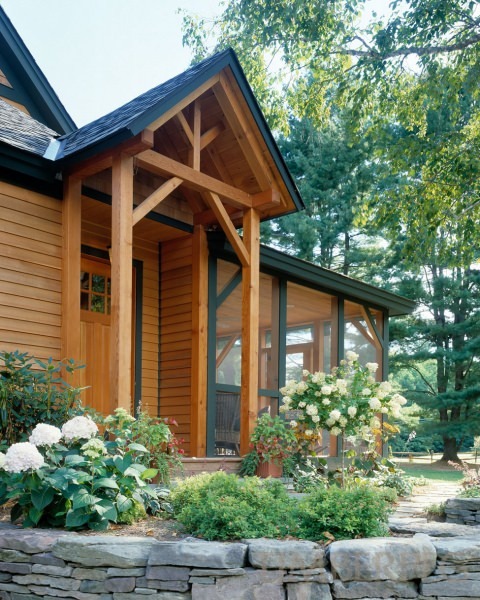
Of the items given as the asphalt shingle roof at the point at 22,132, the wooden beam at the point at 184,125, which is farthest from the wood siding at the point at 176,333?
the asphalt shingle roof at the point at 22,132

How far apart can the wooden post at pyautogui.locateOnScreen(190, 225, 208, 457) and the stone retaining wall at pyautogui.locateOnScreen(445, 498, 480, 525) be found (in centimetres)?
294

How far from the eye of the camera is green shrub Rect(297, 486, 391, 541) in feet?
11.7

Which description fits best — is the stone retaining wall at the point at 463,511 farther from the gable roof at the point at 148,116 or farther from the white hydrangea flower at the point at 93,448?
the gable roof at the point at 148,116

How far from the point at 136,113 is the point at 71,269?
4.90 ft

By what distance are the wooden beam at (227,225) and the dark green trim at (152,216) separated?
792 mm

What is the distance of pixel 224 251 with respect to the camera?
299 inches

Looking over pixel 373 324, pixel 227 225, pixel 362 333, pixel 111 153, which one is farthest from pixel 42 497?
pixel 373 324

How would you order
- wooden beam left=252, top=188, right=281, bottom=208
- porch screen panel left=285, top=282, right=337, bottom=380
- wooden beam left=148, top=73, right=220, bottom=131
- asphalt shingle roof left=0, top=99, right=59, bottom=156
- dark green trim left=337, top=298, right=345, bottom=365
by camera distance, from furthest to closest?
dark green trim left=337, top=298, right=345, bottom=365 < porch screen panel left=285, top=282, right=337, bottom=380 < wooden beam left=252, top=188, right=281, bottom=208 < asphalt shingle roof left=0, top=99, right=59, bottom=156 < wooden beam left=148, top=73, right=220, bottom=131

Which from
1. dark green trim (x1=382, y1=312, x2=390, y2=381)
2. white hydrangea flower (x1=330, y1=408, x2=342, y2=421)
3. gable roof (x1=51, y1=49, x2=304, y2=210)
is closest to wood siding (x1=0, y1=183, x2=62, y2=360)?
gable roof (x1=51, y1=49, x2=304, y2=210)

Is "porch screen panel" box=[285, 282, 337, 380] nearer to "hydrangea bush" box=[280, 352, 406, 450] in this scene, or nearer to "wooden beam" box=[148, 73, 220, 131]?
"hydrangea bush" box=[280, 352, 406, 450]

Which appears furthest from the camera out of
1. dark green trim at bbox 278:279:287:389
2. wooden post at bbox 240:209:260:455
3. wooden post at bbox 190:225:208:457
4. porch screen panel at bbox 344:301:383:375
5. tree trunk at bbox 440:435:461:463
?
tree trunk at bbox 440:435:461:463

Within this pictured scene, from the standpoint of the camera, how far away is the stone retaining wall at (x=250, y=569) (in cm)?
321

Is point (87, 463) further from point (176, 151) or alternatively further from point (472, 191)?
point (472, 191)

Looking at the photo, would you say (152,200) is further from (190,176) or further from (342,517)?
(342,517)
